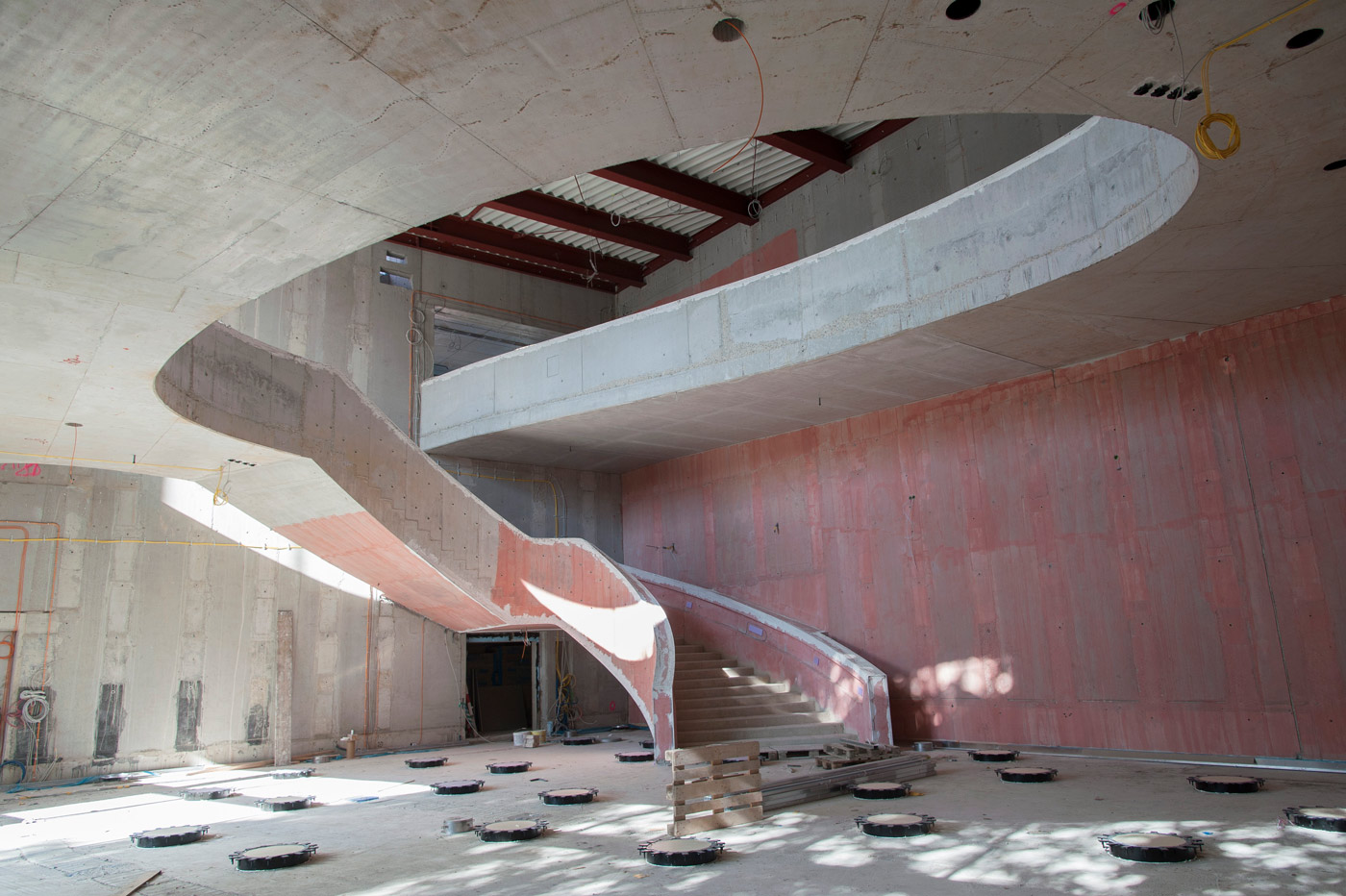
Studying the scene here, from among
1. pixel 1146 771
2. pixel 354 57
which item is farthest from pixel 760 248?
pixel 354 57

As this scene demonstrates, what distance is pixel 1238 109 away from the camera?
5.39 m

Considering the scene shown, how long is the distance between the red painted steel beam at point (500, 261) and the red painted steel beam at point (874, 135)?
6395mm

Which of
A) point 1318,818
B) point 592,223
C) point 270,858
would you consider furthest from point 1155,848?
point 592,223

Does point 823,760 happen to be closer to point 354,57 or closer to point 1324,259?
point 1324,259

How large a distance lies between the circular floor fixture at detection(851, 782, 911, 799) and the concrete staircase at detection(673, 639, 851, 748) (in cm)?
357

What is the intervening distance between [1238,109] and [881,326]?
16.2 ft

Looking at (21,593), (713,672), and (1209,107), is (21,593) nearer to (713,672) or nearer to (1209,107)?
(713,672)

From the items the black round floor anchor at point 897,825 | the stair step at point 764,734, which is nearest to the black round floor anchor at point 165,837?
the black round floor anchor at point 897,825

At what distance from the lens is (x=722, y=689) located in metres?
13.1

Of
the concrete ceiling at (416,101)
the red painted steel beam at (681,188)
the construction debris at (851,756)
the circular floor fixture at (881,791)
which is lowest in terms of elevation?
the circular floor fixture at (881,791)

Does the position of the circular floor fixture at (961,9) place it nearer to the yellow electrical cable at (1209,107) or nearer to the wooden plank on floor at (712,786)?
the yellow electrical cable at (1209,107)

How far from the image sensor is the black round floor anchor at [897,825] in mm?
6430

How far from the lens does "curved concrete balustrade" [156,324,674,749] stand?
9.34m

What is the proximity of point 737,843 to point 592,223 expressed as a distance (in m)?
12.5
